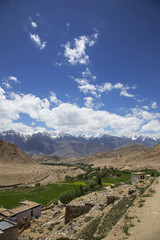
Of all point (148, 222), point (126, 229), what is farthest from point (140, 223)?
point (126, 229)

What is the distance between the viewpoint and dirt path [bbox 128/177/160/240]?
951cm

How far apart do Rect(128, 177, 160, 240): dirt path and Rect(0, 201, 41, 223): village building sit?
21.0 metres

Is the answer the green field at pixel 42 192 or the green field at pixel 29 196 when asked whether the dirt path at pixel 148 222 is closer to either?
the green field at pixel 42 192

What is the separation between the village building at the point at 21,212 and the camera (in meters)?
26.6

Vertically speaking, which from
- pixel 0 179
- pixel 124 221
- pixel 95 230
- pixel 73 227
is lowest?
pixel 0 179

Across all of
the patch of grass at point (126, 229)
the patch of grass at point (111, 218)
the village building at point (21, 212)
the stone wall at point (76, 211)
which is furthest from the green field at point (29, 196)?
the patch of grass at point (126, 229)

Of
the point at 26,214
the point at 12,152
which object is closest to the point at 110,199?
the point at 26,214

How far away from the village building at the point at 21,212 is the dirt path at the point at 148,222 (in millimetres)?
21031

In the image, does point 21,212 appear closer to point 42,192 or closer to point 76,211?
point 76,211

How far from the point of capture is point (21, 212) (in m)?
28.3

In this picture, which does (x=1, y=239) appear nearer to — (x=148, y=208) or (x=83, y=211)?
(x=83, y=211)

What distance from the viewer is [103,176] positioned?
9056 centimetres

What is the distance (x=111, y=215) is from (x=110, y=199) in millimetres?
5373

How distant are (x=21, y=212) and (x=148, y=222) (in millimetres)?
23545
